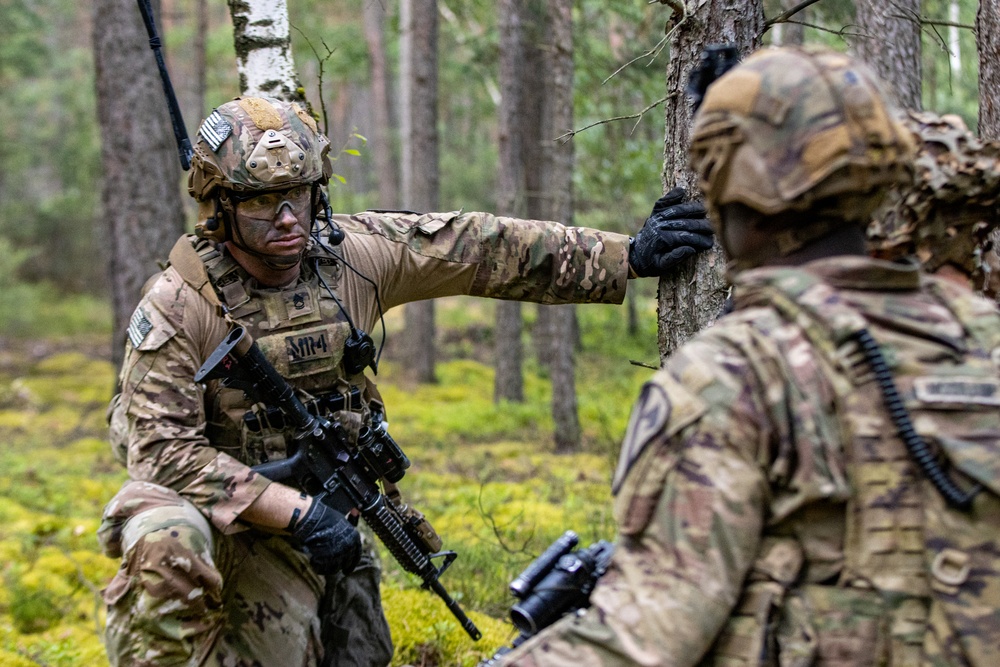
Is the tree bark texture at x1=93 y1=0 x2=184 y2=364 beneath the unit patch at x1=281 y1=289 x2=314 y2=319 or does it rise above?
above

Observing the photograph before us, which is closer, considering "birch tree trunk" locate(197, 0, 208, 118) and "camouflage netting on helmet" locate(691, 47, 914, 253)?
"camouflage netting on helmet" locate(691, 47, 914, 253)

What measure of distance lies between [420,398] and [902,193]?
431 inches

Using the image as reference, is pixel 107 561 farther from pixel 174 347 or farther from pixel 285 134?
pixel 285 134

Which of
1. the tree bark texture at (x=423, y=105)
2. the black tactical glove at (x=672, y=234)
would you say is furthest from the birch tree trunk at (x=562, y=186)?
the black tactical glove at (x=672, y=234)

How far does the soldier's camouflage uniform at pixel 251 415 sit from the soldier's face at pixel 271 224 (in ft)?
0.63

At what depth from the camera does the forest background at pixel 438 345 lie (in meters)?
5.36

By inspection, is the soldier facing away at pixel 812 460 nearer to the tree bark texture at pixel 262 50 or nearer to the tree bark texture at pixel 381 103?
the tree bark texture at pixel 262 50

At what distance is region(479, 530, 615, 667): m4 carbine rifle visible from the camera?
207cm

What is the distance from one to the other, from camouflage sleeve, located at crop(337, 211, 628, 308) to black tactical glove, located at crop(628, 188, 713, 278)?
12.0 inches

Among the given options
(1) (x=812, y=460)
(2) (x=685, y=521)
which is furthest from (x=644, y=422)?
(1) (x=812, y=460)

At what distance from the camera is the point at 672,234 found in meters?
3.26

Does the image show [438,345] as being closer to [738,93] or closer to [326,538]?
[326,538]

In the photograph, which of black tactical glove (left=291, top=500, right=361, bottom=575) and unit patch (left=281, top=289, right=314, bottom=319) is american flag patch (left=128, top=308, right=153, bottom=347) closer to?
unit patch (left=281, top=289, right=314, bottom=319)

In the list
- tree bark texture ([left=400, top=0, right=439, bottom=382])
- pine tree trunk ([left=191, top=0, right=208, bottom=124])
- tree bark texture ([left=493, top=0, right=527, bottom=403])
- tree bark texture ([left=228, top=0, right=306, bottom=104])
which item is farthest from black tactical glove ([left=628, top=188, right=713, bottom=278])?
pine tree trunk ([left=191, top=0, right=208, bottom=124])
